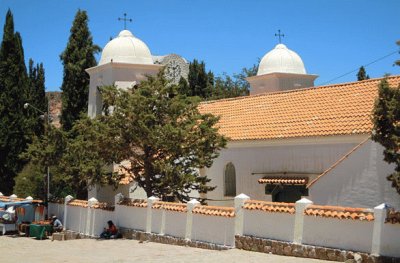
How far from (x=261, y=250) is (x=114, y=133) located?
9.40 meters

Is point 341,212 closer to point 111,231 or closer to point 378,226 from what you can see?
point 378,226

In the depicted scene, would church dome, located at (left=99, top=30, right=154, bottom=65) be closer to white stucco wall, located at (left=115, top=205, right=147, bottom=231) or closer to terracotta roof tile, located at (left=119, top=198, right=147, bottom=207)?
terracotta roof tile, located at (left=119, top=198, right=147, bottom=207)

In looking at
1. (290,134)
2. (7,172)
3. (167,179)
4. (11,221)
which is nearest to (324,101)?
(290,134)

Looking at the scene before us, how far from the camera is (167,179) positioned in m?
24.8

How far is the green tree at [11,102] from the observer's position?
141 ft

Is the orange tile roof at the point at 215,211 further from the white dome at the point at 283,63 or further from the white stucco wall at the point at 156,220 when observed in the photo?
the white dome at the point at 283,63

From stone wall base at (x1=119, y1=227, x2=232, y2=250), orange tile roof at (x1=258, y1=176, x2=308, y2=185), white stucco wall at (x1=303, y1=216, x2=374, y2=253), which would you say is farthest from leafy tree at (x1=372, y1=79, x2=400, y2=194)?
orange tile roof at (x1=258, y1=176, x2=308, y2=185)

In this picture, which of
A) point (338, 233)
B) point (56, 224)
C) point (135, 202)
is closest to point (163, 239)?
point (135, 202)

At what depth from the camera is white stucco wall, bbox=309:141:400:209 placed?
63.9ft

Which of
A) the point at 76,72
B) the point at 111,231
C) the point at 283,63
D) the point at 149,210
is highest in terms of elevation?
the point at 283,63

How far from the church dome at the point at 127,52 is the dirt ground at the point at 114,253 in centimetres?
1079

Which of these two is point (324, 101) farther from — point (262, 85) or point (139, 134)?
point (262, 85)

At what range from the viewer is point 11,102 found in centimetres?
4309

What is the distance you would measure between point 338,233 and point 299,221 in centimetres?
149
